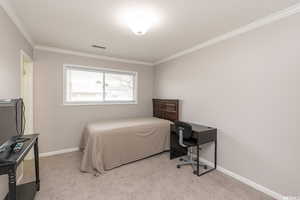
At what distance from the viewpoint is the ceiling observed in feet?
Result: 5.61

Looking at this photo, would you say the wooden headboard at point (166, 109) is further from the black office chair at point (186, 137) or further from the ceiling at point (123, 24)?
the ceiling at point (123, 24)

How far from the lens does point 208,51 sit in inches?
112

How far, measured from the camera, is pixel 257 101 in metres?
2.12

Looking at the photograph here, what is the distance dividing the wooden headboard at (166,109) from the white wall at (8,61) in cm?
302

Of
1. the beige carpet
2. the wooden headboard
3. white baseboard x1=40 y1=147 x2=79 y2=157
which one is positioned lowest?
the beige carpet

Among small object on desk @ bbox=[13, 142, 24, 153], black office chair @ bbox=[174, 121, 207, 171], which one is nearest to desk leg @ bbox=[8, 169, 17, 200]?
small object on desk @ bbox=[13, 142, 24, 153]

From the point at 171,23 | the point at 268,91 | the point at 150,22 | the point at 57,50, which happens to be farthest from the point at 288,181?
the point at 57,50

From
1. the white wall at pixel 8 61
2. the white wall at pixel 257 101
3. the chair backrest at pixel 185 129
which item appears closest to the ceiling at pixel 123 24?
the white wall at pixel 8 61

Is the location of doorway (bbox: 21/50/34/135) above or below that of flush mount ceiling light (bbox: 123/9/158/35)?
below

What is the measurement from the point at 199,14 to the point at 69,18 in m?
1.80

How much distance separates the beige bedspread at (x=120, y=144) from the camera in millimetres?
2555

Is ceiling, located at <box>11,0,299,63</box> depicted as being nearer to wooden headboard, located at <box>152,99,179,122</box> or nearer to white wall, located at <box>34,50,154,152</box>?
white wall, located at <box>34,50,154,152</box>

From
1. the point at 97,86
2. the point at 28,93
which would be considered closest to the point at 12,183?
the point at 28,93

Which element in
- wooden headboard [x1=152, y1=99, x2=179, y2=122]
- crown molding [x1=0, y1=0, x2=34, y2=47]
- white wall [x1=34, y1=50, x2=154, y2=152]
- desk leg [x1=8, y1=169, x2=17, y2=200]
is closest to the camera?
desk leg [x1=8, y1=169, x2=17, y2=200]
